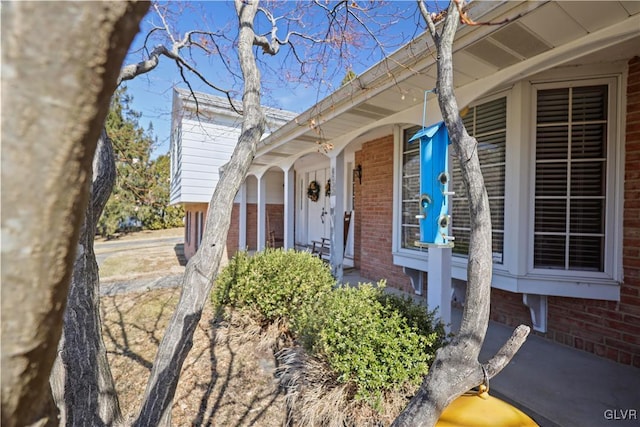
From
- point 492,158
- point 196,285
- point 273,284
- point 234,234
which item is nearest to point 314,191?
point 234,234

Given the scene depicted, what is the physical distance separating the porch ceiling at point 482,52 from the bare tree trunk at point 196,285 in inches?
68.1

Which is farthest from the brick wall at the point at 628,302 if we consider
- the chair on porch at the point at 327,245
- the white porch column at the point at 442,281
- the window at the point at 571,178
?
the chair on porch at the point at 327,245

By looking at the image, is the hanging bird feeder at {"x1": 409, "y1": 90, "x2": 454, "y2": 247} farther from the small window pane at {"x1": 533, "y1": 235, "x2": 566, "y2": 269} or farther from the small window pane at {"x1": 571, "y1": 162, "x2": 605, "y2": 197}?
the small window pane at {"x1": 571, "y1": 162, "x2": 605, "y2": 197}

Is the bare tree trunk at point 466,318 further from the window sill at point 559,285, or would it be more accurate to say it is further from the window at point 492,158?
the window sill at point 559,285

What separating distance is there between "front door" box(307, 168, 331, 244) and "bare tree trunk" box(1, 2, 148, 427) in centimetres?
876

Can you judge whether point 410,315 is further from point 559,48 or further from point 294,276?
point 559,48

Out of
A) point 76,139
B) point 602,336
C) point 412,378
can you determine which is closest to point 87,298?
point 76,139

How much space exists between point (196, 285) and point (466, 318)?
1522 mm

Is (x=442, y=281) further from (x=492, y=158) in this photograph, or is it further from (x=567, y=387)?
(x=492, y=158)

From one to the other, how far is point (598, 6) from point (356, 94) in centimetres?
241

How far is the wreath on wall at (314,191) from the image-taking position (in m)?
9.98

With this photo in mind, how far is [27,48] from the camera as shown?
428 mm

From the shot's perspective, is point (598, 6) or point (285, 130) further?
point (285, 130)

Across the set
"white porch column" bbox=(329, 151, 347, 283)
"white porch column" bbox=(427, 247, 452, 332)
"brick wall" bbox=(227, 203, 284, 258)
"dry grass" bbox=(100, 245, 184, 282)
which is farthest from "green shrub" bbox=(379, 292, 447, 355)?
"brick wall" bbox=(227, 203, 284, 258)
